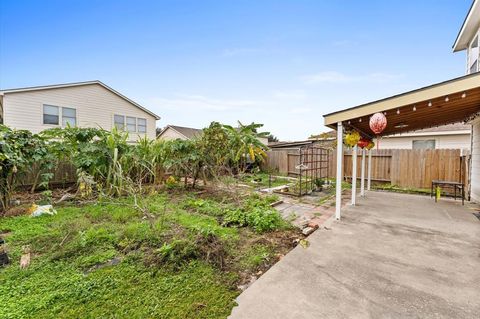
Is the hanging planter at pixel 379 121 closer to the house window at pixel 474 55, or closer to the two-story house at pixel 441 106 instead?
the two-story house at pixel 441 106

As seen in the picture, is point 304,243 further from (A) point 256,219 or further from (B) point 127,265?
(B) point 127,265

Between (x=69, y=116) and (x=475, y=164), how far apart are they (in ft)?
59.0

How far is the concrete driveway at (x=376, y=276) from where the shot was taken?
2.02m

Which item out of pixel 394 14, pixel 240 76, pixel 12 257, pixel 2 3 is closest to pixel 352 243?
pixel 12 257

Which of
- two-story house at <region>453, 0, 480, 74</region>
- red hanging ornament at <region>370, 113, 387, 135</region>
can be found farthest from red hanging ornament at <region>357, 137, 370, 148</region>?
two-story house at <region>453, 0, 480, 74</region>

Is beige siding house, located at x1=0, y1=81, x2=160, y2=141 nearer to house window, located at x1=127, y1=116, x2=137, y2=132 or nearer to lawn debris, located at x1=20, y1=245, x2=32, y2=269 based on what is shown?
house window, located at x1=127, y1=116, x2=137, y2=132

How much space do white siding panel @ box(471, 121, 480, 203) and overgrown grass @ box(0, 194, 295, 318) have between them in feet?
21.3

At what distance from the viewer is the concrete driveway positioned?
202 cm

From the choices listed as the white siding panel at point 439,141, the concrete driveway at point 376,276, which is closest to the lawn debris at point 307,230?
the concrete driveway at point 376,276

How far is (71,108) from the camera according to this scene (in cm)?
1223

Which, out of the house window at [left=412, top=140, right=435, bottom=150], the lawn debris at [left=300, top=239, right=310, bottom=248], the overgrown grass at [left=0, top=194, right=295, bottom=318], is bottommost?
the lawn debris at [left=300, top=239, right=310, bottom=248]

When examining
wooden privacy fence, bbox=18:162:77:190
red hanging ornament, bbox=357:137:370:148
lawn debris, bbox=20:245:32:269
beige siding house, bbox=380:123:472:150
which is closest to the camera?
lawn debris, bbox=20:245:32:269

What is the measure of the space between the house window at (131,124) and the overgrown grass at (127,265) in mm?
11242

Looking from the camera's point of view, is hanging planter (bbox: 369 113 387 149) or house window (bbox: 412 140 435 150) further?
house window (bbox: 412 140 435 150)
